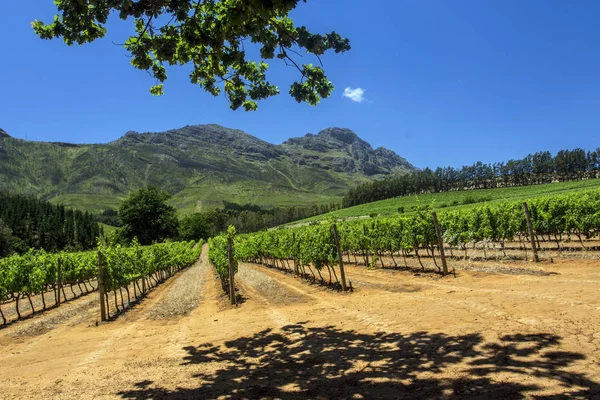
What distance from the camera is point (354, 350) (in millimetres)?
6520

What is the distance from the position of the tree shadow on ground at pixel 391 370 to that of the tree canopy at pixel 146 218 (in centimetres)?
6145

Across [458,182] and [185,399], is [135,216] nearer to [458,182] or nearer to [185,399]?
[185,399]

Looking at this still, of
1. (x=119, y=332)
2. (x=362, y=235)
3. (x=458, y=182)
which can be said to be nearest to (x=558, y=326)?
(x=119, y=332)

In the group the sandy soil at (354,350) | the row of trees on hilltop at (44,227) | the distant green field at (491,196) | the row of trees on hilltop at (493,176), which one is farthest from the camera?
the row of trees on hilltop at (493,176)

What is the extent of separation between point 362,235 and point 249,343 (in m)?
18.3

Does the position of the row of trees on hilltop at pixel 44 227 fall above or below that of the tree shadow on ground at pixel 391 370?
above

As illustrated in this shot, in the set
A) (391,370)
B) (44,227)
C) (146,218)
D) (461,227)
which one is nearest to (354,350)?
(391,370)

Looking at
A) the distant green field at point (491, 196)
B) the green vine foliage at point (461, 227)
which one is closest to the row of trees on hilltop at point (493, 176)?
the distant green field at point (491, 196)

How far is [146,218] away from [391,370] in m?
65.5

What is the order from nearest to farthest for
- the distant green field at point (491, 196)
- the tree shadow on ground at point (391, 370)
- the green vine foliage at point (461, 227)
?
the tree shadow on ground at point (391, 370)
the green vine foliage at point (461, 227)
the distant green field at point (491, 196)

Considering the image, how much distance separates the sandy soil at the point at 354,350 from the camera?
15.5ft

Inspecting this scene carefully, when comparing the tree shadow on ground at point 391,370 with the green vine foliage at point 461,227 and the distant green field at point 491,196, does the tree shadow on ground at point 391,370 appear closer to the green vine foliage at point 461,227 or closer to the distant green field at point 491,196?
the green vine foliage at point 461,227

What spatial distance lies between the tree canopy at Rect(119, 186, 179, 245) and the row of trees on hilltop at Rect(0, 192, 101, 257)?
96.7 feet

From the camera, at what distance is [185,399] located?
5004 mm
